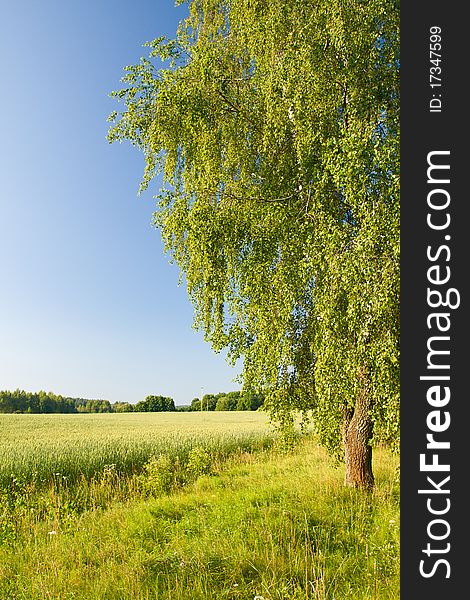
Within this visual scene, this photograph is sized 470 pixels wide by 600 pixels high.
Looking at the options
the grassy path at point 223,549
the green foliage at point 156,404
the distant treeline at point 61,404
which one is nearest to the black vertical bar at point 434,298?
the grassy path at point 223,549

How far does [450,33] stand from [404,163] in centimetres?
106

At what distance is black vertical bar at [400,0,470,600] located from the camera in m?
3.46

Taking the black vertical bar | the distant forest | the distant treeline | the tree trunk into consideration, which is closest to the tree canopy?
the tree trunk

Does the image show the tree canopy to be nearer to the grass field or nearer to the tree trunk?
the tree trunk

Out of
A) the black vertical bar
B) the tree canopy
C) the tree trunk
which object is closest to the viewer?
the black vertical bar

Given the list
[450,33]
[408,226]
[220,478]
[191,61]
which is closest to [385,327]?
[408,226]

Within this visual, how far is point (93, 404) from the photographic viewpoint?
78000 mm

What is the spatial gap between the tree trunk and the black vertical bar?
6.51 metres

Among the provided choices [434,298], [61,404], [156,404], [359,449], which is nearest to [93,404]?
[61,404]

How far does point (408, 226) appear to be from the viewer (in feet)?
12.5

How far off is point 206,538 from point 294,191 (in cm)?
591

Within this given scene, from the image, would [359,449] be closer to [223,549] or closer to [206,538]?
[206,538]

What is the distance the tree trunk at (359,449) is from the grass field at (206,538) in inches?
12.9

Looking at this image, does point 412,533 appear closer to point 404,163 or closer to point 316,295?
point 404,163
